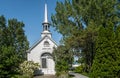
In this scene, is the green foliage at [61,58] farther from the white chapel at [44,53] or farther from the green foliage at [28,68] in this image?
the green foliage at [28,68]

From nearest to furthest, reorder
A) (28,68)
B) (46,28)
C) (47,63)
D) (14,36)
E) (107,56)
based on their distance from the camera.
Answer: (107,56) < (28,68) < (47,63) < (46,28) < (14,36)

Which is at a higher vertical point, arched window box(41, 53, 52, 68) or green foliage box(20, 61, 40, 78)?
arched window box(41, 53, 52, 68)

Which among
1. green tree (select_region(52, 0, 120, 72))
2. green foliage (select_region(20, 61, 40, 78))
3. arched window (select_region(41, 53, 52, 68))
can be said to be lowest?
green foliage (select_region(20, 61, 40, 78))

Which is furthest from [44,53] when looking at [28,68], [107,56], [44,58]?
[107,56]

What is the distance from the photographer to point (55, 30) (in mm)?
46781

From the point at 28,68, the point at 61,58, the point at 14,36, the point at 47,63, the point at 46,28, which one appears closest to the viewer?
the point at 28,68

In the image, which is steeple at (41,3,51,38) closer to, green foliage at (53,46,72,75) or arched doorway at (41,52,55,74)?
arched doorway at (41,52,55,74)

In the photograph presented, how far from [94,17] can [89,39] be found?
3.27 meters

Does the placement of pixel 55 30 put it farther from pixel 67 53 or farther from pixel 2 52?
pixel 2 52

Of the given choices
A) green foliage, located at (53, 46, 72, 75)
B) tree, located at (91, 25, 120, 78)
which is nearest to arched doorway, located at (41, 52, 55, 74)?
green foliage, located at (53, 46, 72, 75)

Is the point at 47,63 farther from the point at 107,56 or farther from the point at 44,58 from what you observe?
the point at 107,56

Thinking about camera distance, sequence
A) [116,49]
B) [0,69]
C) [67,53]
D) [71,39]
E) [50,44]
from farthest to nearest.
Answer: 1. [50,44]
2. [67,53]
3. [71,39]
4. [0,69]
5. [116,49]

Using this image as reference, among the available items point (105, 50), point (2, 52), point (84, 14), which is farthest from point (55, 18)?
point (105, 50)

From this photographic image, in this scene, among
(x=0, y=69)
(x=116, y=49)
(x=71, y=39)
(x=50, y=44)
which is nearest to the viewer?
(x=116, y=49)
